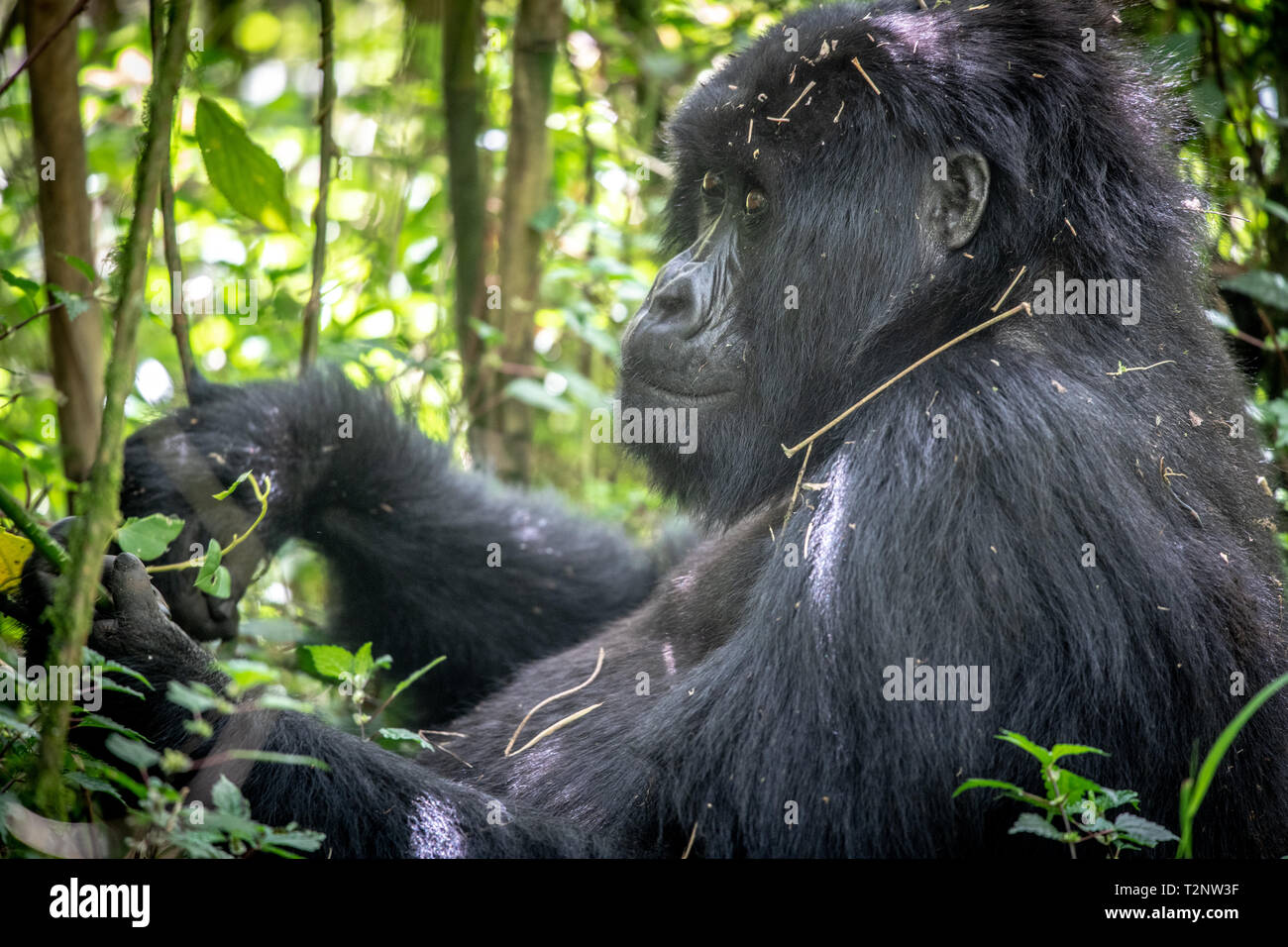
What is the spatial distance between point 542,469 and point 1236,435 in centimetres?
405

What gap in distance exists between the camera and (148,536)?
253 cm

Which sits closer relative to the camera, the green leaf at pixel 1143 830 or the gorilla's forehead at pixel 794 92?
the green leaf at pixel 1143 830

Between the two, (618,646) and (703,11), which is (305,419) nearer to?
(618,646)

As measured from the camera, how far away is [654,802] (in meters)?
2.61

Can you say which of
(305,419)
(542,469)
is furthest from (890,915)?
(542,469)

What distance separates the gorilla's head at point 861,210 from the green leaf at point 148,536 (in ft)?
4.15

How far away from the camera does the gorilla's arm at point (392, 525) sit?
146 inches

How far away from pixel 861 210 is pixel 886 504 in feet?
3.11

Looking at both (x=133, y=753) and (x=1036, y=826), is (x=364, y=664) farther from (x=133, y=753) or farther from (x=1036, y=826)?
(x=1036, y=826)

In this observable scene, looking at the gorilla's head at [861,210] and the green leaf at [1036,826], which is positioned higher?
the gorilla's head at [861,210]

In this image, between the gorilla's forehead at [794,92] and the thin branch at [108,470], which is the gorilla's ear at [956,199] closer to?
the gorilla's forehead at [794,92]

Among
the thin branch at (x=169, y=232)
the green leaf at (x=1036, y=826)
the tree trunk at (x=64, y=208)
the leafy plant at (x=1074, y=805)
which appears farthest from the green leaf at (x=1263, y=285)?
the tree trunk at (x=64, y=208)

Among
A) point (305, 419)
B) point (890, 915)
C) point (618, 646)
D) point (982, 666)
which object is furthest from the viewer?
point (305, 419)

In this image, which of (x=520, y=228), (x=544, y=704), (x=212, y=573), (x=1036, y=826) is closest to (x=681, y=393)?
(x=544, y=704)
